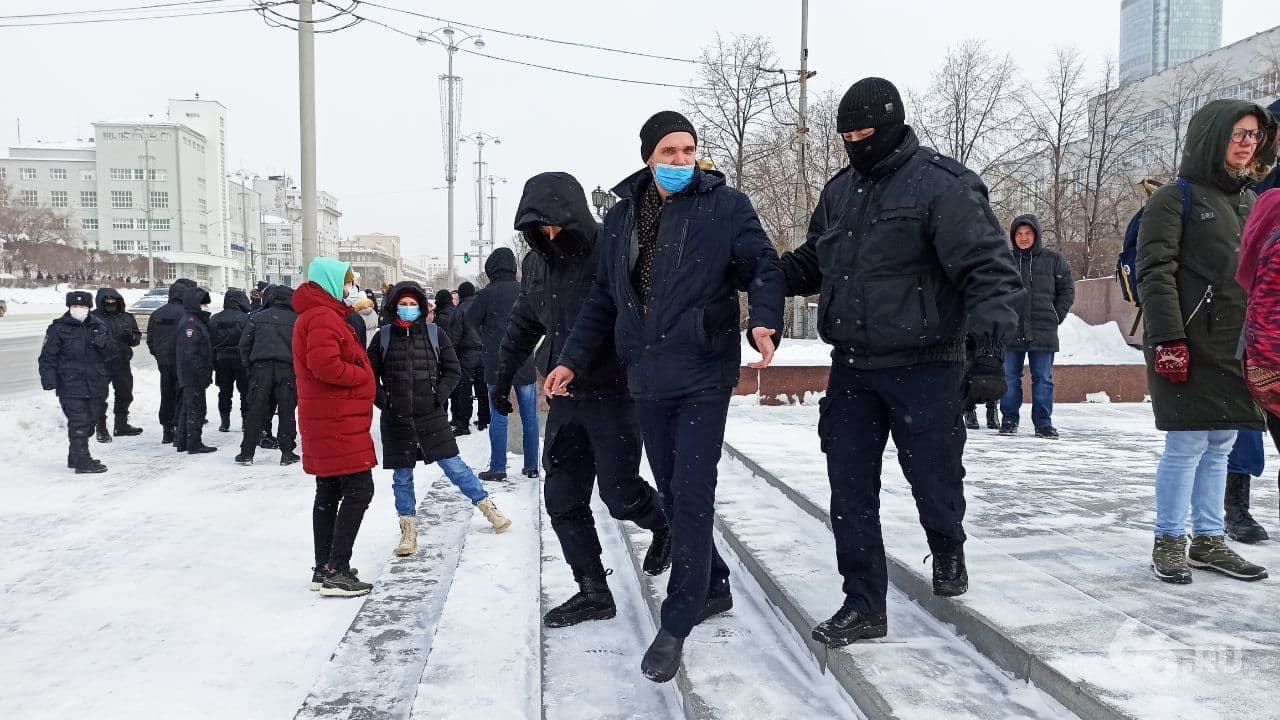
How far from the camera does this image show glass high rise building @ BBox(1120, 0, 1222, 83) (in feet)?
435

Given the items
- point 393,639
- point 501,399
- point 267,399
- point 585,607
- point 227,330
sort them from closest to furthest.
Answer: point 585,607 → point 393,639 → point 501,399 → point 267,399 → point 227,330

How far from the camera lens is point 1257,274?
2.34 meters

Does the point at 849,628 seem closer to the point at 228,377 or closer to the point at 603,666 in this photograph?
the point at 603,666

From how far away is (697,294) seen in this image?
2.92m

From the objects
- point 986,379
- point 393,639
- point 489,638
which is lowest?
point 393,639

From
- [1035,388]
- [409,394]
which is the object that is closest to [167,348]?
[409,394]

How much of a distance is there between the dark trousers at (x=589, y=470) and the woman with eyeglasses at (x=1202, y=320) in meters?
2.15

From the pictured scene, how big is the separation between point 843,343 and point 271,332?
6740 mm

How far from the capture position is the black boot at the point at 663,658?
2.82 metres

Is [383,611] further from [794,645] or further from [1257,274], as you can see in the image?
[1257,274]

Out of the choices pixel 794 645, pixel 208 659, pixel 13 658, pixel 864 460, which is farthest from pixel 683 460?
pixel 13 658

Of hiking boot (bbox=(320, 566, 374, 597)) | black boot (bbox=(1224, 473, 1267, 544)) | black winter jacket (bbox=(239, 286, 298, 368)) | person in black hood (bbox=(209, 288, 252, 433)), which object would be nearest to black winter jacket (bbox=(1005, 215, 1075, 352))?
black boot (bbox=(1224, 473, 1267, 544))

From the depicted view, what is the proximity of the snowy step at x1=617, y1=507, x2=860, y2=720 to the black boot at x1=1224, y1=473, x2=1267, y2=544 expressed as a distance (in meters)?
2.34

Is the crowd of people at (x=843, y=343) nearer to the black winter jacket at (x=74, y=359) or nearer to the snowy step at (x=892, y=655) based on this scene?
the snowy step at (x=892, y=655)
